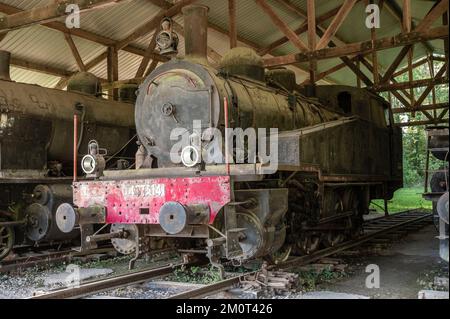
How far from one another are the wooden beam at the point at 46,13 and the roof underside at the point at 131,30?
8.35 feet

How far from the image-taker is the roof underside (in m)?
12.9

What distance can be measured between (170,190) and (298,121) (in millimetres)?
3239

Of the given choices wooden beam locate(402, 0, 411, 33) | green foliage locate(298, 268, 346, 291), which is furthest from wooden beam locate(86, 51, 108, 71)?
green foliage locate(298, 268, 346, 291)

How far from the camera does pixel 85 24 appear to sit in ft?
43.1

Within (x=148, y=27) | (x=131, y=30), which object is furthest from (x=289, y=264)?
(x=131, y=30)

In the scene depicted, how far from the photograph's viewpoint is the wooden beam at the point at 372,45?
9055mm

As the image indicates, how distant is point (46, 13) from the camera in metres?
8.15

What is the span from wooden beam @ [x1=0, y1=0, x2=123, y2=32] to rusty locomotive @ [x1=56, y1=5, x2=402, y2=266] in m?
1.72

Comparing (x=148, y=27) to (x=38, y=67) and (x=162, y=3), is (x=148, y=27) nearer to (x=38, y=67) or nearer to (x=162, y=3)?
(x=162, y=3)

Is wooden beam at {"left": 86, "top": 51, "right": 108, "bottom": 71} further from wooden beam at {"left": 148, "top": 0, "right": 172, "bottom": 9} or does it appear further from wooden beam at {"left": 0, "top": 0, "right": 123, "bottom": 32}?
wooden beam at {"left": 0, "top": 0, "right": 123, "bottom": 32}

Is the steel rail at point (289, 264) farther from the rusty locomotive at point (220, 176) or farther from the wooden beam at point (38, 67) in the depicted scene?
the wooden beam at point (38, 67)

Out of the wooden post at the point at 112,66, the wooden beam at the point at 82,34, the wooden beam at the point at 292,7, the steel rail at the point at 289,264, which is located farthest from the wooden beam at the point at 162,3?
the steel rail at the point at 289,264
